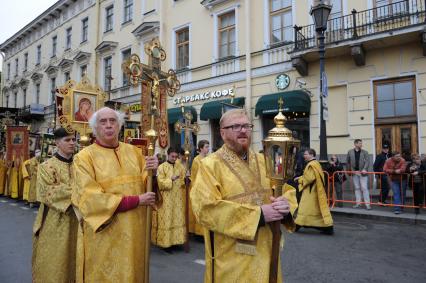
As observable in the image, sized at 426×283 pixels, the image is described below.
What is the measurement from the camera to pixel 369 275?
4.77 meters

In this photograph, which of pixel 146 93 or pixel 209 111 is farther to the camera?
pixel 209 111

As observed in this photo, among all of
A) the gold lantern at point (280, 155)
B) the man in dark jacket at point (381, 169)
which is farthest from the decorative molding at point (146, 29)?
the gold lantern at point (280, 155)

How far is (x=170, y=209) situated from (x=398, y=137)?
8.26 meters

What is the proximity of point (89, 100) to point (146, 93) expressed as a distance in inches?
104

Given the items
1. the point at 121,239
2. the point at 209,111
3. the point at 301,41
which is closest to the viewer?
the point at 121,239

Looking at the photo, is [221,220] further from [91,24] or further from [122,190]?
[91,24]

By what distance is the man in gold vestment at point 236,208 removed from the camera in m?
2.38

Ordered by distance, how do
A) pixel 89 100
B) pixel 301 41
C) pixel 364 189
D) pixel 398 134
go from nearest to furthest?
1. pixel 89 100
2. pixel 364 189
3. pixel 398 134
4. pixel 301 41

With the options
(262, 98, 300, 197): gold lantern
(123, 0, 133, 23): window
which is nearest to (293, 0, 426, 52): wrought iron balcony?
(262, 98, 300, 197): gold lantern

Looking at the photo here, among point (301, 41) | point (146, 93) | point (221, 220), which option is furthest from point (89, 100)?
point (301, 41)

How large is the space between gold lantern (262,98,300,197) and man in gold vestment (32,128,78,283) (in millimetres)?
2354

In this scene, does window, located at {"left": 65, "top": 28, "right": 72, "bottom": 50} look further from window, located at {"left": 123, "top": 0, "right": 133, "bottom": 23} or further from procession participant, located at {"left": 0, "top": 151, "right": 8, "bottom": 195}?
procession participant, located at {"left": 0, "top": 151, "right": 8, "bottom": 195}

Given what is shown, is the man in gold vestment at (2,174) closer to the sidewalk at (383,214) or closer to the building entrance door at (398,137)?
the sidewalk at (383,214)

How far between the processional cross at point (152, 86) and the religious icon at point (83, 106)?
216cm
